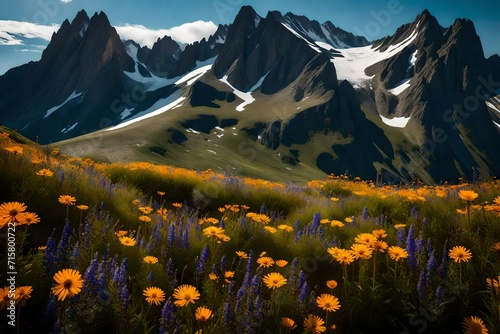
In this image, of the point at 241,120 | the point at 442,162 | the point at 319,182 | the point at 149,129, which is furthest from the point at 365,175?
the point at 319,182

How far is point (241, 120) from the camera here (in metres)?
189

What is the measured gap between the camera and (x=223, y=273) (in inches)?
149

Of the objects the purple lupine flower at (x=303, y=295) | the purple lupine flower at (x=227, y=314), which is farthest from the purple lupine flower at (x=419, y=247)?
the purple lupine flower at (x=227, y=314)

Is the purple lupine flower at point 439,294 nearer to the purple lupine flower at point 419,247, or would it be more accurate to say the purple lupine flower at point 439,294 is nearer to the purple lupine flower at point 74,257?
the purple lupine flower at point 419,247

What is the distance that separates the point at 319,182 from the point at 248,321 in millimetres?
9976

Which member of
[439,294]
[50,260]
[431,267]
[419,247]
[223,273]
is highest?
[419,247]

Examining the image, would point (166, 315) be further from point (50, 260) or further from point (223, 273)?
point (223, 273)

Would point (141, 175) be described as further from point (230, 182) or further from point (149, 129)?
point (149, 129)

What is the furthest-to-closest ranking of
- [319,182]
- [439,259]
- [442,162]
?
[442,162], [319,182], [439,259]

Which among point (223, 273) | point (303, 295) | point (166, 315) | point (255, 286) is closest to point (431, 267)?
point (303, 295)

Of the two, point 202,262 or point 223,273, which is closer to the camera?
point 202,262

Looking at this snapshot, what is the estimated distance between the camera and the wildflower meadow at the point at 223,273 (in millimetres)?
2584

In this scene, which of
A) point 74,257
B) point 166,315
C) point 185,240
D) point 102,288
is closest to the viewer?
point 166,315

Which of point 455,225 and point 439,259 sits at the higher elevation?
point 455,225
